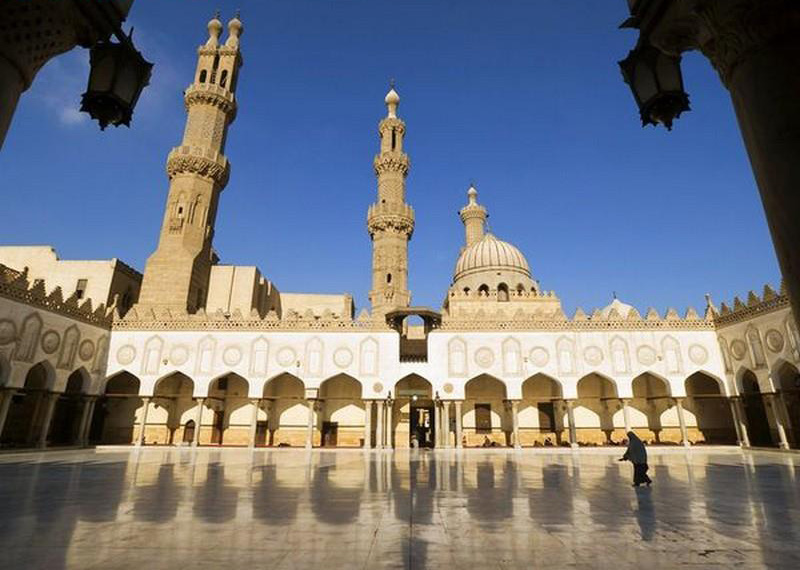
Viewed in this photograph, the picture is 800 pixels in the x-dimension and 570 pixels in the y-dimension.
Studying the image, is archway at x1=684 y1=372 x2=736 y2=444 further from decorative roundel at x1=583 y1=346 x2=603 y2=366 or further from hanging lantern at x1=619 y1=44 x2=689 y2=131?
hanging lantern at x1=619 y1=44 x2=689 y2=131

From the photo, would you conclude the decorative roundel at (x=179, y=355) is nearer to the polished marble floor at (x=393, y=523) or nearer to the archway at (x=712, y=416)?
the polished marble floor at (x=393, y=523)

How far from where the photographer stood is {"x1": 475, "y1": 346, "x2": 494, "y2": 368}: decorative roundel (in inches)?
954

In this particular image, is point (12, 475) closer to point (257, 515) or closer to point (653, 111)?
point (257, 515)

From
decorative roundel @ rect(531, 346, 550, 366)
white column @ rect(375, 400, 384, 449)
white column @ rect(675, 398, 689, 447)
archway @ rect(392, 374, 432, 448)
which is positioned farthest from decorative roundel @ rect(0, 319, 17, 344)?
white column @ rect(675, 398, 689, 447)

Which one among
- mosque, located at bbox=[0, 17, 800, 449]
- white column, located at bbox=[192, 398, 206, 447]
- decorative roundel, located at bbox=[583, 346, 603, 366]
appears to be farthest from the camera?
decorative roundel, located at bbox=[583, 346, 603, 366]

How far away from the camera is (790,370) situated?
21812mm

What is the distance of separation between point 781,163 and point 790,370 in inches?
1022

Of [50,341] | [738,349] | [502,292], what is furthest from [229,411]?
[738,349]

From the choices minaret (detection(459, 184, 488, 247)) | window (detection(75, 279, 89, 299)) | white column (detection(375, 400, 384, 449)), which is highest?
minaret (detection(459, 184, 488, 247))

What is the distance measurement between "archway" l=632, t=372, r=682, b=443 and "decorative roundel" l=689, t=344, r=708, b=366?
223 centimetres

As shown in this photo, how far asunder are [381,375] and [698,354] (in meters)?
16.9

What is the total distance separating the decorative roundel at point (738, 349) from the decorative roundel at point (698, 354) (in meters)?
1.26

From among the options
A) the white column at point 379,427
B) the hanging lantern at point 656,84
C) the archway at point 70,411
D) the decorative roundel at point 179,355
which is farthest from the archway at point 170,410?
the hanging lantern at point 656,84

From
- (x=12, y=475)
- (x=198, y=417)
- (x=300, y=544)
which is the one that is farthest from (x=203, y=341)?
(x=300, y=544)
